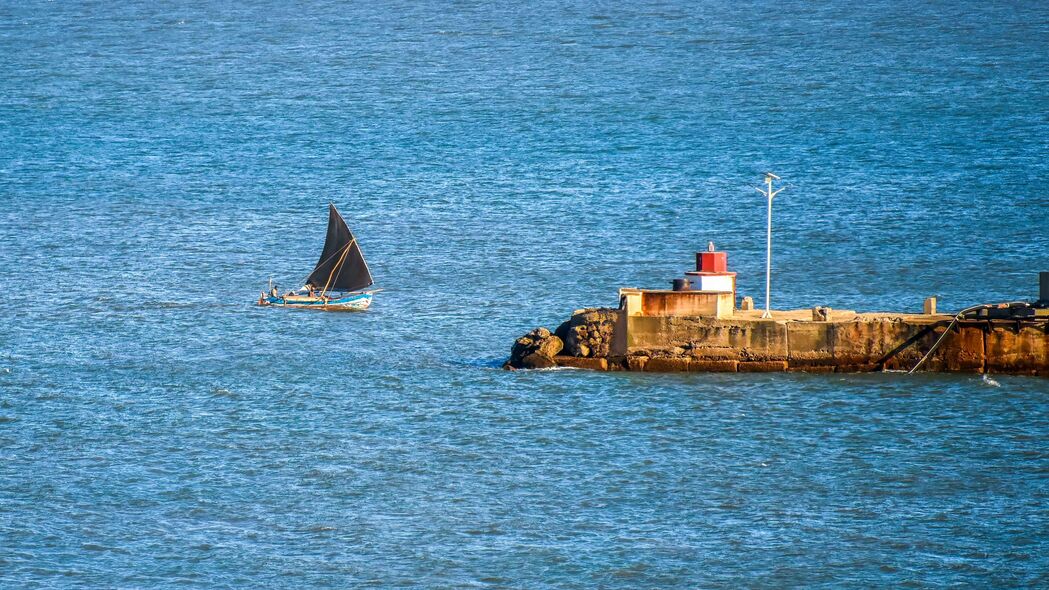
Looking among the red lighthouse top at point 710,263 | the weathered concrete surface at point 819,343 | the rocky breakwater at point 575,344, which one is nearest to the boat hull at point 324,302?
the rocky breakwater at point 575,344

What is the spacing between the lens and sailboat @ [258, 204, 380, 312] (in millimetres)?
71812

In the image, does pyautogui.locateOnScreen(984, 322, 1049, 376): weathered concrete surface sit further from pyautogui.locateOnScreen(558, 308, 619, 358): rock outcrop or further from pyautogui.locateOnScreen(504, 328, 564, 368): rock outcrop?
pyautogui.locateOnScreen(504, 328, 564, 368): rock outcrop

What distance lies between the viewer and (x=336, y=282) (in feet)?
245

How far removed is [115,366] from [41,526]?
19335 millimetres

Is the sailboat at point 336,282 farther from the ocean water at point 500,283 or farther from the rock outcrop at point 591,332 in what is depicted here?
the rock outcrop at point 591,332

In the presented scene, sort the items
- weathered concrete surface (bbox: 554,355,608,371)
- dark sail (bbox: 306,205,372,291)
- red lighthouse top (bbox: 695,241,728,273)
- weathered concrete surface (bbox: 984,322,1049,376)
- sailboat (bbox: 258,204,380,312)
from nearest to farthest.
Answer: weathered concrete surface (bbox: 984,322,1049,376) < red lighthouse top (bbox: 695,241,728,273) < weathered concrete surface (bbox: 554,355,608,371) < sailboat (bbox: 258,204,380,312) < dark sail (bbox: 306,205,372,291)

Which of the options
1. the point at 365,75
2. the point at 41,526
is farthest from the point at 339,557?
the point at 365,75

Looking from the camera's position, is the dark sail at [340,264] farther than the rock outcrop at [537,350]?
Yes

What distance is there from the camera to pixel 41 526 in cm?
3828

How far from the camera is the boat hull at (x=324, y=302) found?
71.2 m

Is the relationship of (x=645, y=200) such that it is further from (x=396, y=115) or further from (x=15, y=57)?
(x=15, y=57)

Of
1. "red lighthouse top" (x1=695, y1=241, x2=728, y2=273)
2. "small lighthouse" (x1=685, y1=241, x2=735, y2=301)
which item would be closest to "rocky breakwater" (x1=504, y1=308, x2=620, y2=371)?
"small lighthouse" (x1=685, y1=241, x2=735, y2=301)

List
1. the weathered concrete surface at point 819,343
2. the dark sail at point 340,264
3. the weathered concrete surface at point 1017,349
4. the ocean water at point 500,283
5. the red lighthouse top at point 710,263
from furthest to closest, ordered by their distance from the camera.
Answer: the dark sail at point 340,264 → the red lighthouse top at point 710,263 → the weathered concrete surface at point 819,343 → the weathered concrete surface at point 1017,349 → the ocean water at point 500,283

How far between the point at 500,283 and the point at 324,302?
7.49m
